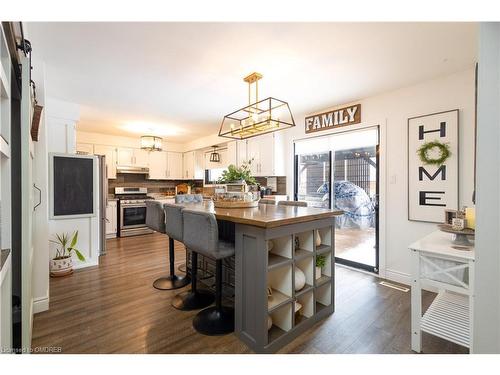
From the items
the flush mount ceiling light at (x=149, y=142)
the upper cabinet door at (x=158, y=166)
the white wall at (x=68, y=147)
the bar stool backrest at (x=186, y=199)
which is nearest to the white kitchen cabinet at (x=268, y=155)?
the bar stool backrest at (x=186, y=199)

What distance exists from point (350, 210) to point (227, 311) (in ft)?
8.33

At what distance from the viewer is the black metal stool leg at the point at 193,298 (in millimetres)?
2275

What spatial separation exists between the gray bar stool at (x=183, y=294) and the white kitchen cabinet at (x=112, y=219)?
347 cm

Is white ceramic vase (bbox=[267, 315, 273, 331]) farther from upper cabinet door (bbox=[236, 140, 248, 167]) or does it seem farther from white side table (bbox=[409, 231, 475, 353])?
upper cabinet door (bbox=[236, 140, 248, 167])

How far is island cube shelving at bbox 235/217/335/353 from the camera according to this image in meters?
1.63

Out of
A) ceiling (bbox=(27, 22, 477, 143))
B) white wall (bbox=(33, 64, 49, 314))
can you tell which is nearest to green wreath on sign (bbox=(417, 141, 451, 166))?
ceiling (bbox=(27, 22, 477, 143))

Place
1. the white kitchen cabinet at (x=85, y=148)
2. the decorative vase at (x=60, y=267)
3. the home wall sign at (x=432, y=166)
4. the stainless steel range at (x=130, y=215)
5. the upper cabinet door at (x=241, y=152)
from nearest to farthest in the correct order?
the home wall sign at (x=432, y=166)
the decorative vase at (x=60, y=267)
the upper cabinet door at (x=241, y=152)
the white kitchen cabinet at (x=85, y=148)
the stainless steel range at (x=130, y=215)

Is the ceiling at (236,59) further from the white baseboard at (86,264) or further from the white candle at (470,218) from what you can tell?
the white baseboard at (86,264)

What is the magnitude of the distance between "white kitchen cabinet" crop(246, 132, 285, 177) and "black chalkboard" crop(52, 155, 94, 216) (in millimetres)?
2691

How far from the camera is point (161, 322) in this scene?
6.65 ft

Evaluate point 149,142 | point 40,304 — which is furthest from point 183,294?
point 149,142

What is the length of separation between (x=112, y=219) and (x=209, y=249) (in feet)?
14.6

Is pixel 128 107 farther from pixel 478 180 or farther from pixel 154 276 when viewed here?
pixel 478 180
